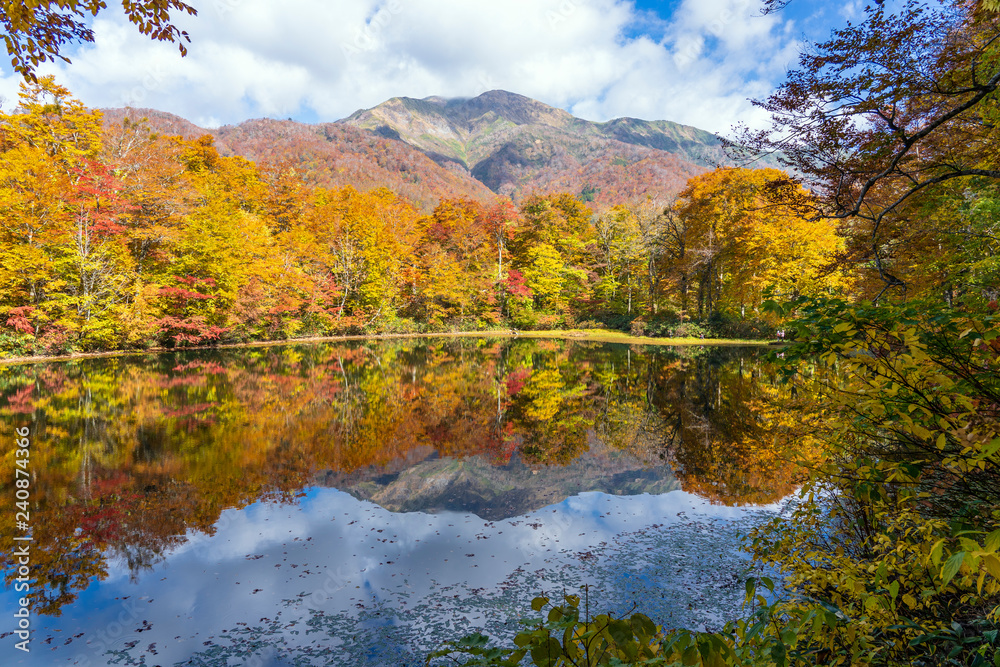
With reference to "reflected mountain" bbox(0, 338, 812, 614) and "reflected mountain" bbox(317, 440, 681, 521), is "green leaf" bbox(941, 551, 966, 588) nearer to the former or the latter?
"reflected mountain" bbox(0, 338, 812, 614)

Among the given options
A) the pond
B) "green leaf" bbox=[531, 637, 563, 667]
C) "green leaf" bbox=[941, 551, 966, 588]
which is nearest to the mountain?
the pond

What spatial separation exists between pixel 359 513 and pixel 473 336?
1113 inches

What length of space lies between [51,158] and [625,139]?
167 m

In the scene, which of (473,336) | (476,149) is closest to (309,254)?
(473,336)

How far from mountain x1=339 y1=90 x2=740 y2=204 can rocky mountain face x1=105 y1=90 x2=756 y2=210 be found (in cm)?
39

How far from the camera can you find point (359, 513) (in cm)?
555

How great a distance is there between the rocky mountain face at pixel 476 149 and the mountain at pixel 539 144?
1.27 ft

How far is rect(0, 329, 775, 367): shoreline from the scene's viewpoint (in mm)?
18469

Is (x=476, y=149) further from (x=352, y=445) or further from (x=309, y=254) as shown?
(x=352, y=445)

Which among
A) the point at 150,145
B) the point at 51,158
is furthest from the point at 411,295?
the point at 51,158

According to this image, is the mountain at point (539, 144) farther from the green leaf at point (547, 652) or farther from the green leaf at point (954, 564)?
the green leaf at point (547, 652)

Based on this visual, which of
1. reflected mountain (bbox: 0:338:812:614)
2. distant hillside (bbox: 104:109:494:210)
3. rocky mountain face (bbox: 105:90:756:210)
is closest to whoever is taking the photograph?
reflected mountain (bbox: 0:338:812:614)

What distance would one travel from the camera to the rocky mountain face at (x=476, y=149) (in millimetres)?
65062

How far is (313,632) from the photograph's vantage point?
340cm
